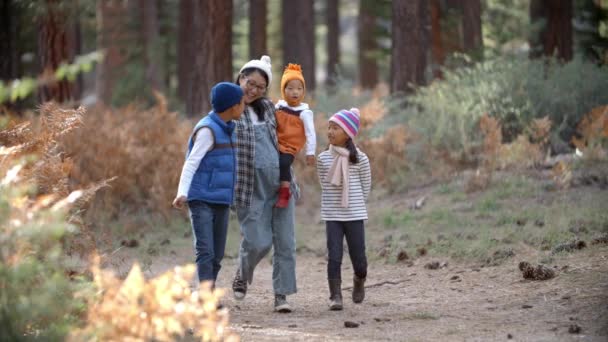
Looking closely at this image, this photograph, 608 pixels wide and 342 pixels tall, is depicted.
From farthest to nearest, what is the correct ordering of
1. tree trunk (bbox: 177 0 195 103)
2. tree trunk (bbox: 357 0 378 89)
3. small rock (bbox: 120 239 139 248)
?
1. tree trunk (bbox: 357 0 378 89)
2. tree trunk (bbox: 177 0 195 103)
3. small rock (bbox: 120 239 139 248)

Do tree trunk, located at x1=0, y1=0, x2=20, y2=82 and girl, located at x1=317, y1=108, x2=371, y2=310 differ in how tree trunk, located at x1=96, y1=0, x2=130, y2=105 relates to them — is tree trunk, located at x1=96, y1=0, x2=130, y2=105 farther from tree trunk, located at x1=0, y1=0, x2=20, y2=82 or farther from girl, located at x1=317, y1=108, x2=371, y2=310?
girl, located at x1=317, y1=108, x2=371, y2=310

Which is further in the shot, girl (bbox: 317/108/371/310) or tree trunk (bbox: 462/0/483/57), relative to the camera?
tree trunk (bbox: 462/0/483/57)

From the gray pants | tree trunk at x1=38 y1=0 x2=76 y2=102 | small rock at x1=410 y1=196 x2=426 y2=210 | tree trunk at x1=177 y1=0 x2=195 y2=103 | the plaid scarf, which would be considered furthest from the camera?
tree trunk at x1=177 y1=0 x2=195 y2=103

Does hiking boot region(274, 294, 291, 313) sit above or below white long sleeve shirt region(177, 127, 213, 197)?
below

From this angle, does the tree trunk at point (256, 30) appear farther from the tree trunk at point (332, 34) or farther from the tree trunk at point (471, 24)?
the tree trunk at point (332, 34)

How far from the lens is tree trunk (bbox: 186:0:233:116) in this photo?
A: 16359 millimetres

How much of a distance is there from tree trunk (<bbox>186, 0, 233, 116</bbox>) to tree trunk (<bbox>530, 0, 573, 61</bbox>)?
7281 millimetres

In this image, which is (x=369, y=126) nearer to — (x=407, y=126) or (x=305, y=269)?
(x=407, y=126)

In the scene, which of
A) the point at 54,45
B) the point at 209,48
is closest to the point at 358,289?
the point at 209,48

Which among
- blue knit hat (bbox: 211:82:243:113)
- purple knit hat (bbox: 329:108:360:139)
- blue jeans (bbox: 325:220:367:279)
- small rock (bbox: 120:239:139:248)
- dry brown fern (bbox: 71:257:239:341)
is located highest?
blue knit hat (bbox: 211:82:243:113)

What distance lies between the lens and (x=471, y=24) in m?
21.4

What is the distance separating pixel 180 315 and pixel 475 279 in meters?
5.11

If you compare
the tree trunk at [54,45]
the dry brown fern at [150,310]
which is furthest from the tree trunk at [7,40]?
the dry brown fern at [150,310]

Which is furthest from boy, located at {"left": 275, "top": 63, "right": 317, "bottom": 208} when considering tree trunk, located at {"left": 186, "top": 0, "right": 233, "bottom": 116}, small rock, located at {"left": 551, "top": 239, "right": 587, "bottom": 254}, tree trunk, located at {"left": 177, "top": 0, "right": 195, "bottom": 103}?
tree trunk, located at {"left": 177, "top": 0, "right": 195, "bottom": 103}
